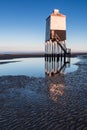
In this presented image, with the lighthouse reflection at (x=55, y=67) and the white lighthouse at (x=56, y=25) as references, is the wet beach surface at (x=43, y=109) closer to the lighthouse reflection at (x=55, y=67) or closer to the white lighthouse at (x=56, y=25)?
the lighthouse reflection at (x=55, y=67)

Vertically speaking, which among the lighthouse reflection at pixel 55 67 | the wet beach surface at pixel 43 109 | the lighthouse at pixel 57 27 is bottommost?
the wet beach surface at pixel 43 109

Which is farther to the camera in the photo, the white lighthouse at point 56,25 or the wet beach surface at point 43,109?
the white lighthouse at point 56,25

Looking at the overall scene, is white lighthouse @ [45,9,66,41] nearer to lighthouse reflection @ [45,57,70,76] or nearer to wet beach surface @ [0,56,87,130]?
lighthouse reflection @ [45,57,70,76]

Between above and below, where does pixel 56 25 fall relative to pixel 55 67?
above

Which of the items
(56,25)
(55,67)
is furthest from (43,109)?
(56,25)

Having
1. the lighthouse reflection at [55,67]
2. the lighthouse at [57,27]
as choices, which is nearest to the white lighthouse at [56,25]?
the lighthouse at [57,27]

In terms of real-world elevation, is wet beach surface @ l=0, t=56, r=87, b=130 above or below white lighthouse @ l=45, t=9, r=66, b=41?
below

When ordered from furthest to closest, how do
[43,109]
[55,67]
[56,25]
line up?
1. [56,25]
2. [55,67]
3. [43,109]

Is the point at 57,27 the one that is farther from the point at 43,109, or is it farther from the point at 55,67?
the point at 43,109

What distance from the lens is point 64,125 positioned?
6.84m

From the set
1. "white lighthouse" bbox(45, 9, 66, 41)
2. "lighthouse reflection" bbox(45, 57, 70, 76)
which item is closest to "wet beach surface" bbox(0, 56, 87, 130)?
"lighthouse reflection" bbox(45, 57, 70, 76)

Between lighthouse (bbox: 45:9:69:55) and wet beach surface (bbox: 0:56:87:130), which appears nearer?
wet beach surface (bbox: 0:56:87:130)

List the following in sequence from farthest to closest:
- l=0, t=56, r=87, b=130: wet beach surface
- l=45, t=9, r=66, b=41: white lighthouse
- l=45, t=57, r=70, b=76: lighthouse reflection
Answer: l=45, t=9, r=66, b=41: white lighthouse, l=45, t=57, r=70, b=76: lighthouse reflection, l=0, t=56, r=87, b=130: wet beach surface

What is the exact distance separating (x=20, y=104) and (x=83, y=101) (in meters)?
→ 2.84
